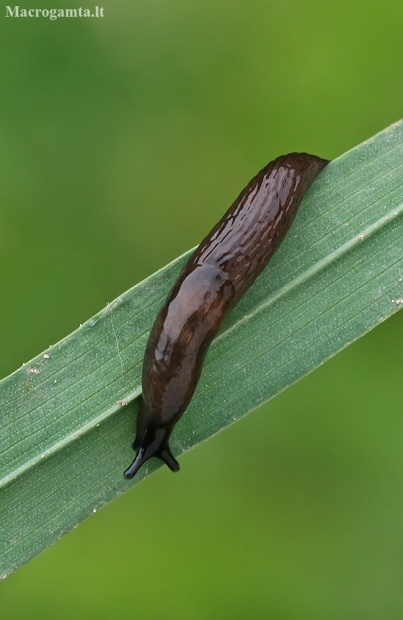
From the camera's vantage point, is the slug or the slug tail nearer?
the slug

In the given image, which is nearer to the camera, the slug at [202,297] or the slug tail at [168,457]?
the slug at [202,297]

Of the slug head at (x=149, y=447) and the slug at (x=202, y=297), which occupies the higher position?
the slug at (x=202, y=297)

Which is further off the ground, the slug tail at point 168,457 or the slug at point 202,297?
the slug at point 202,297

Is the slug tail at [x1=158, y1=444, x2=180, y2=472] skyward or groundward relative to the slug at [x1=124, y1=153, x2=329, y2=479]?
groundward

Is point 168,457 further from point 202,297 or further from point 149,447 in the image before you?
point 202,297

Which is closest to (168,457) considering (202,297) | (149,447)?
(149,447)
